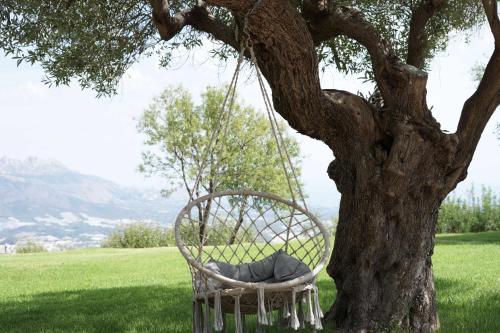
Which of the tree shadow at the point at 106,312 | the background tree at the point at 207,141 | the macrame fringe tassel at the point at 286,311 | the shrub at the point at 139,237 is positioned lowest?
the tree shadow at the point at 106,312

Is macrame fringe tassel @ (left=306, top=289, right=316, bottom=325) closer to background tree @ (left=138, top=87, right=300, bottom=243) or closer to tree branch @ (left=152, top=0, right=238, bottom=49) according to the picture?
tree branch @ (left=152, top=0, right=238, bottom=49)

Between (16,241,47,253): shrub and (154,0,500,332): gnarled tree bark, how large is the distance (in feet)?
53.2

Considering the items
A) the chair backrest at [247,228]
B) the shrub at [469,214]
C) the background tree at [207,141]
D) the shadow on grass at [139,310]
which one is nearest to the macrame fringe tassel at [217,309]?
the chair backrest at [247,228]

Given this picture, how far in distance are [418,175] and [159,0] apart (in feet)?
7.47

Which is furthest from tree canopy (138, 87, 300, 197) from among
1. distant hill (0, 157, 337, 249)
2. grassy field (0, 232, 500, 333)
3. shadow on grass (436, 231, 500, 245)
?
distant hill (0, 157, 337, 249)

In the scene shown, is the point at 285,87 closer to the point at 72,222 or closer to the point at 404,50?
the point at 404,50

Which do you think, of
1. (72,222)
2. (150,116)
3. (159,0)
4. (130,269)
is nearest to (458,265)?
(130,269)

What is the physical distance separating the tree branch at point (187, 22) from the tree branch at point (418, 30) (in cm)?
167

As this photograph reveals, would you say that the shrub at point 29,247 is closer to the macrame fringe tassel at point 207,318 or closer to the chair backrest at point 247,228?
the chair backrest at point 247,228

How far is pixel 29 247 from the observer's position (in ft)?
63.8

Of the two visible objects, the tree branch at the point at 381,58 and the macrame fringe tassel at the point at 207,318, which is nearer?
the macrame fringe tassel at the point at 207,318

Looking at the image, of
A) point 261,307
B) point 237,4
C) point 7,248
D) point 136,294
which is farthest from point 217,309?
point 7,248

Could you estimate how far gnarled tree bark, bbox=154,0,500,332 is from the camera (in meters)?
4.58

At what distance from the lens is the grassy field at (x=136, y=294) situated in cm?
549
